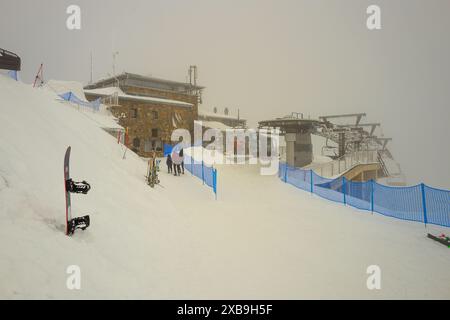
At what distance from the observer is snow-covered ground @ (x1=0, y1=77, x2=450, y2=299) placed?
14.6ft

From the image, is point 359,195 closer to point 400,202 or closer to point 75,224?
point 400,202

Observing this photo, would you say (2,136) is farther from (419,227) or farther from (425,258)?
(419,227)

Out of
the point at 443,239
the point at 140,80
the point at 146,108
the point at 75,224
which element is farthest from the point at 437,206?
the point at 140,80

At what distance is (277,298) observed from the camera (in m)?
5.02

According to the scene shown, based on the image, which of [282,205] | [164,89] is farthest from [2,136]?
[164,89]

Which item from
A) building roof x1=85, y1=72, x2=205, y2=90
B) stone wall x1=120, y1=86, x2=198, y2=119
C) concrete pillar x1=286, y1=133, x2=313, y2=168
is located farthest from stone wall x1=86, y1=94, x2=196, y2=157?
concrete pillar x1=286, y1=133, x2=313, y2=168

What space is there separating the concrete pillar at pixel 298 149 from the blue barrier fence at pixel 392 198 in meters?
8.72

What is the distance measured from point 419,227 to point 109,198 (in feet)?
42.1

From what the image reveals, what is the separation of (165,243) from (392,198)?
1239 centimetres

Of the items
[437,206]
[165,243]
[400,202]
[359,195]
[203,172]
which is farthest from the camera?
[203,172]

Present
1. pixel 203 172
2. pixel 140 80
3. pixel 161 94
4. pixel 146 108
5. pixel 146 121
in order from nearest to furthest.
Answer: pixel 203 172, pixel 146 121, pixel 146 108, pixel 161 94, pixel 140 80

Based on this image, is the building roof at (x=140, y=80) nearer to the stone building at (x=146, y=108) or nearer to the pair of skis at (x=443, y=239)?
the stone building at (x=146, y=108)

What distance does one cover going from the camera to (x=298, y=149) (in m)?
27.8

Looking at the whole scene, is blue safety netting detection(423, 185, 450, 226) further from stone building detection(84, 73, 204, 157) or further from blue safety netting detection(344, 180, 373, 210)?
stone building detection(84, 73, 204, 157)
